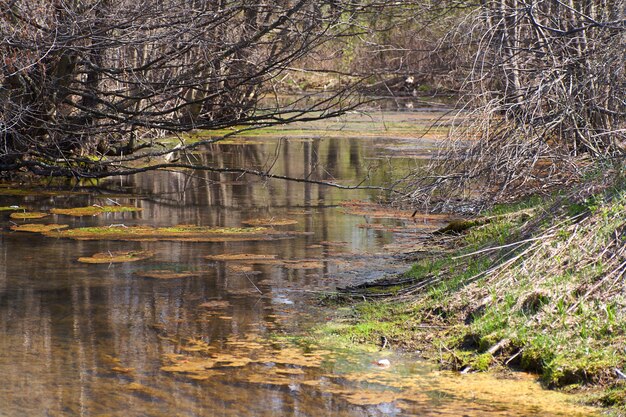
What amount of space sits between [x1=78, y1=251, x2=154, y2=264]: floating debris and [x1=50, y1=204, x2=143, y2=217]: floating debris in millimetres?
2937

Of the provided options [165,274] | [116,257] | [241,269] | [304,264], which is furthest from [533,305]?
[116,257]

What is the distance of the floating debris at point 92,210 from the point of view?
44.3ft

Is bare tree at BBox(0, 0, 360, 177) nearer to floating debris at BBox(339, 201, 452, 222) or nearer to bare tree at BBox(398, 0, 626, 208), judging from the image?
floating debris at BBox(339, 201, 452, 222)

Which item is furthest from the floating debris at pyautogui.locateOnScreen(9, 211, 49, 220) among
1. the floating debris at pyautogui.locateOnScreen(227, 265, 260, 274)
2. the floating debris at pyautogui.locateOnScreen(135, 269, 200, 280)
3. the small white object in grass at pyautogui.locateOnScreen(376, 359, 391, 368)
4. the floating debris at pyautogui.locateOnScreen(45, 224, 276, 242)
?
the small white object in grass at pyautogui.locateOnScreen(376, 359, 391, 368)

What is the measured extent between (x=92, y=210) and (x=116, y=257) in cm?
359

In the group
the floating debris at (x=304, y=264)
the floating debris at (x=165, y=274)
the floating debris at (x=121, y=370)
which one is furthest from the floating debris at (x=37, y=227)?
the floating debris at (x=121, y=370)

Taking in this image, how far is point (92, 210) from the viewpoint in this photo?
1382 centimetres

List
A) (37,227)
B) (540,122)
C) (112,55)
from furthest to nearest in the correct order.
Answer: (112,55)
(37,227)
(540,122)

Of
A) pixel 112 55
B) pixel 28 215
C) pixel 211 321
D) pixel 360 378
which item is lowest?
pixel 360 378

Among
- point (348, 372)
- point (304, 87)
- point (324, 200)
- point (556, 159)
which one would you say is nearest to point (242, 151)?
point (324, 200)

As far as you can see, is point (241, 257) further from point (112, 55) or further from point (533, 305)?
point (112, 55)

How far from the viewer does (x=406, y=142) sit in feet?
85.1

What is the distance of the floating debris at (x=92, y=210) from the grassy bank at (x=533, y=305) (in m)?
5.89

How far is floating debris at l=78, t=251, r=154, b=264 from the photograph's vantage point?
402 inches
